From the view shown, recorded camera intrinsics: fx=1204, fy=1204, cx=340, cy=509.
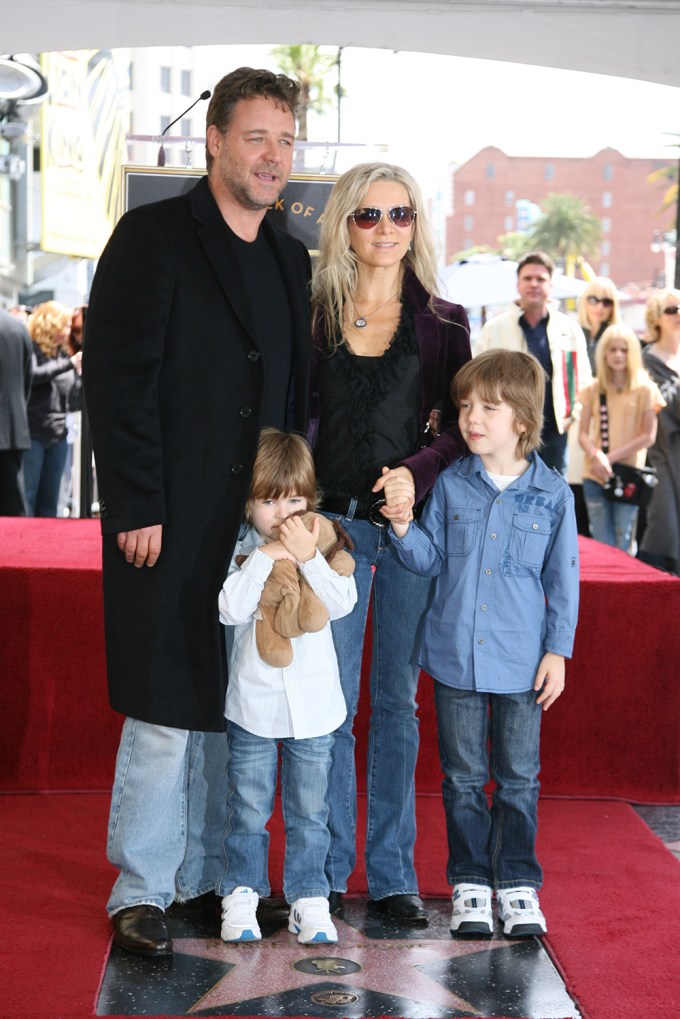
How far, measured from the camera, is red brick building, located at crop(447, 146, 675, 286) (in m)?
104

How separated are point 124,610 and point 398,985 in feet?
3.24

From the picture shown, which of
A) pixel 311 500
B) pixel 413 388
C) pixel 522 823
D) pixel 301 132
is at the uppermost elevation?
pixel 301 132

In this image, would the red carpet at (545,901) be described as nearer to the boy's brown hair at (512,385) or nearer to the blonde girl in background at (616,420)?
the boy's brown hair at (512,385)

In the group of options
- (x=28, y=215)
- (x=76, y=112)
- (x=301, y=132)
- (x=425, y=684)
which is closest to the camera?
(x=425, y=684)

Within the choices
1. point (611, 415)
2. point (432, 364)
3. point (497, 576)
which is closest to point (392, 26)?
point (432, 364)

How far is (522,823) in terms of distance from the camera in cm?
281

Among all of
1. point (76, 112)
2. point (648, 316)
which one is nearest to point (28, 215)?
point (76, 112)

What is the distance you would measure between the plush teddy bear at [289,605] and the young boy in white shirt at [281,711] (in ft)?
0.07

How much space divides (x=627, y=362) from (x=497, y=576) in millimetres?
3974

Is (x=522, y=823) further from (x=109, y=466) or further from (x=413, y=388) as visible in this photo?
(x=109, y=466)

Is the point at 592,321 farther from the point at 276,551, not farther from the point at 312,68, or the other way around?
the point at 312,68

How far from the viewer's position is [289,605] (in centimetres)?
260

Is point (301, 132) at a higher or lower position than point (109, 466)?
higher

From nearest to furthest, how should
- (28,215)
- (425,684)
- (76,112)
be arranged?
1. (425,684)
2. (76,112)
3. (28,215)
